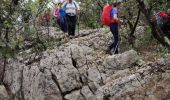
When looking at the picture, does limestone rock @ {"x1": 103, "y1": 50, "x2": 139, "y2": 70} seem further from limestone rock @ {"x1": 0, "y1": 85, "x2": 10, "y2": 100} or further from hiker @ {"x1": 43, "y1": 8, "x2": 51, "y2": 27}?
hiker @ {"x1": 43, "y1": 8, "x2": 51, "y2": 27}

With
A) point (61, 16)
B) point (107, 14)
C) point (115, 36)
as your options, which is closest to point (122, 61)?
point (115, 36)

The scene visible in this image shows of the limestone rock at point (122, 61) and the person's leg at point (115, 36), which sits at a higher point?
the person's leg at point (115, 36)

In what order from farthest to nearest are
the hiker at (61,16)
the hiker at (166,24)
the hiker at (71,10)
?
1. the hiker at (61,16)
2. the hiker at (71,10)
3. the hiker at (166,24)

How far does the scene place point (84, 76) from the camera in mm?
16109

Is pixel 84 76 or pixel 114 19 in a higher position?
pixel 114 19

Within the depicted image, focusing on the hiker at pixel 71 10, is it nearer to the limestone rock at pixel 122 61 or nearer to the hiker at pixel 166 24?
the limestone rock at pixel 122 61

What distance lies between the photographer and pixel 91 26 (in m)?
24.7

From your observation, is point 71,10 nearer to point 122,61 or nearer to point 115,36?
point 115,36

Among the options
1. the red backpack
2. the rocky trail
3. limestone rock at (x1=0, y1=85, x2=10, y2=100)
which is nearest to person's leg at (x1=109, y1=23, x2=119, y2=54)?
the red backpack

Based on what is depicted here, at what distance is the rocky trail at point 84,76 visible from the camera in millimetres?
14062

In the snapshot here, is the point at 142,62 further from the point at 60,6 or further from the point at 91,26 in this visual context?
the point at 91,26

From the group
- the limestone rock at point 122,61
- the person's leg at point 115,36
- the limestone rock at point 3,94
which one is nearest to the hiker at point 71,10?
the person's leg at point 115,36

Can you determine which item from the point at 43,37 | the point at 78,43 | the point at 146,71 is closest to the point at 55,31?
the point at 43,37

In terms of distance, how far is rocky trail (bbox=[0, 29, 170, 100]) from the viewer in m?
14.1
